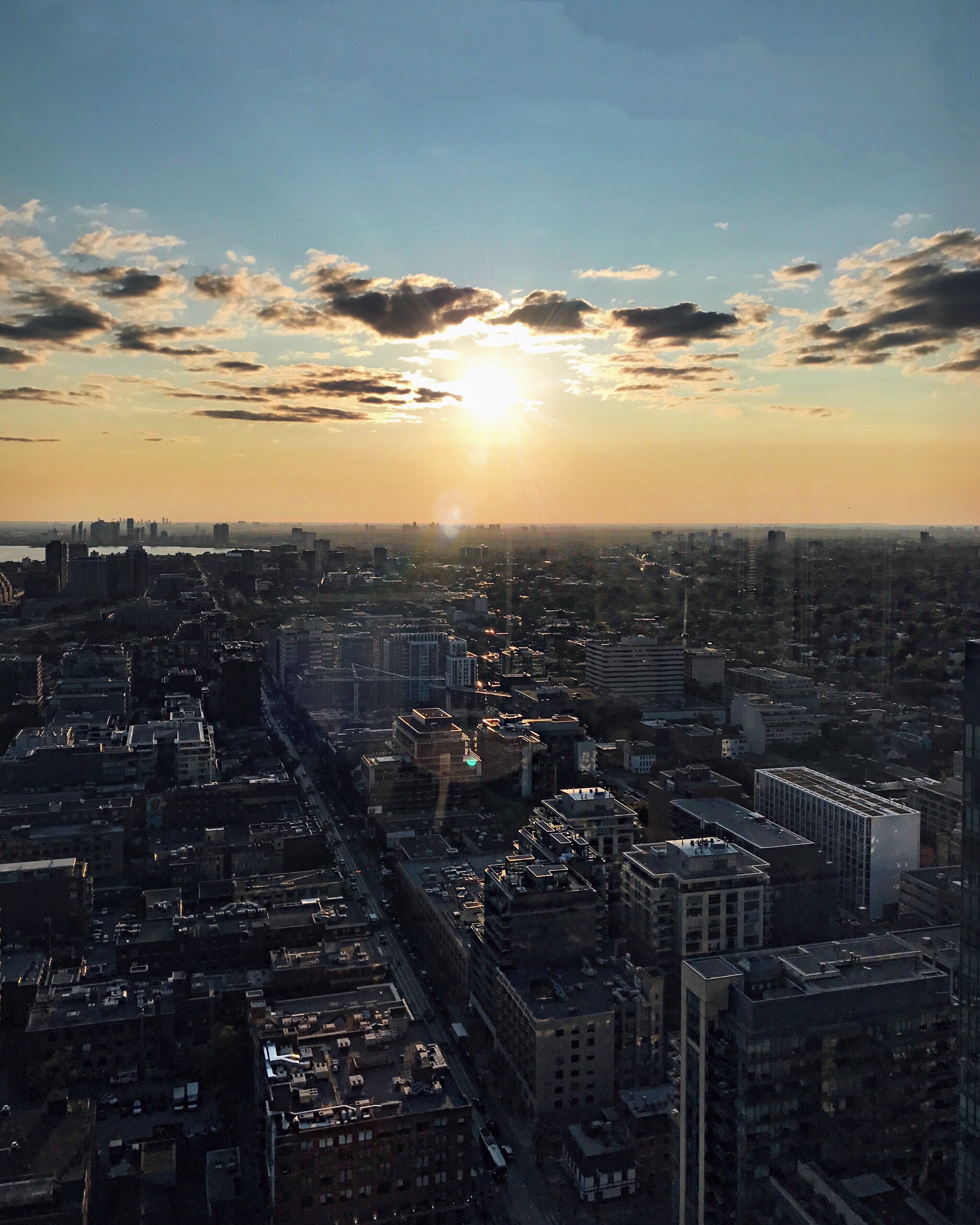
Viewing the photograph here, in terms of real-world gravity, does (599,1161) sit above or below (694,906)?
below

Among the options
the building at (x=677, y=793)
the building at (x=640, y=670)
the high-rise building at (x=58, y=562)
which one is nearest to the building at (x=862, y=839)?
→ the building at (x=677, y=793)

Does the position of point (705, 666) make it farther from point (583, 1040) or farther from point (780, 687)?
point (583, 1040)

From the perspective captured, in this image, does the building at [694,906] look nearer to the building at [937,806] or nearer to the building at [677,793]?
the building at [677,793]

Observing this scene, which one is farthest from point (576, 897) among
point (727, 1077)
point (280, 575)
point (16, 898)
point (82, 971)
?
point (280, 575)

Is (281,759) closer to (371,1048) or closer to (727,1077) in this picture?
(371,1048)

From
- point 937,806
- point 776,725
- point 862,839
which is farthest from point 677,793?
point 776,725

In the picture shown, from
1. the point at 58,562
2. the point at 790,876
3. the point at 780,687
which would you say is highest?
the point at 58,562

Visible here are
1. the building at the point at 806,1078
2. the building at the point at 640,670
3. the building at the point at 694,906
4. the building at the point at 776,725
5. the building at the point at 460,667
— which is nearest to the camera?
the building at the point at 806,1078
